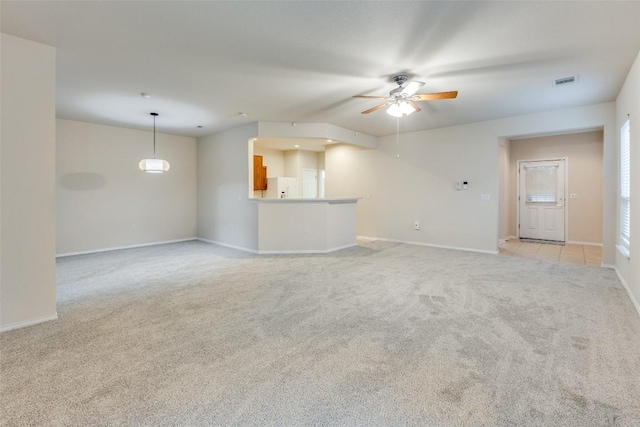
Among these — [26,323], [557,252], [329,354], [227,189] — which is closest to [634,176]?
[557,252]

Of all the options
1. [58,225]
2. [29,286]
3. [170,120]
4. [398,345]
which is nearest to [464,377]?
[398,345]

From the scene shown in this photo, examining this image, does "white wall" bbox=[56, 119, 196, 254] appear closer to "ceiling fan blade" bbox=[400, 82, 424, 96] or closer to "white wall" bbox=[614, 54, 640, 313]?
"ceiling fan blade" bbox=[400, 82, 424, 96]

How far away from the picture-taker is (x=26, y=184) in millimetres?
2713

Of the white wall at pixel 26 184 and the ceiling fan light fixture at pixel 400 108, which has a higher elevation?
the ceiling fan light fixture at pixel 400 108

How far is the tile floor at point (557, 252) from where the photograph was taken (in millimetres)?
5328

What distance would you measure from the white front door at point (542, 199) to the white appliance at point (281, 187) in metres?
5.95

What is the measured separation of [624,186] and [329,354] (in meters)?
4.55

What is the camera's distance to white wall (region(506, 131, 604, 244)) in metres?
6.62

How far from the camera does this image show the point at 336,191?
8.14 m

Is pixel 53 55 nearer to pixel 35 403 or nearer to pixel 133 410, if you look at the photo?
pixel 35 403

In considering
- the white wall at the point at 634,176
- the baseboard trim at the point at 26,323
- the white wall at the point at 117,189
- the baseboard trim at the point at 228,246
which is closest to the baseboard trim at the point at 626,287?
the white wall at the point at 634,176

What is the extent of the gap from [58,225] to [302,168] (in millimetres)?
5811

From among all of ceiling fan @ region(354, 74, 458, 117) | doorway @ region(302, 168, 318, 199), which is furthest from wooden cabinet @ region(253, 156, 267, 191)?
ceiling fan @ region(354, 74, 458, 117)

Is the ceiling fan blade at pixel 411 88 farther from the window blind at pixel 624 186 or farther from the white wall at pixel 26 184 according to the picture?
the white wall at pixel 26 184
